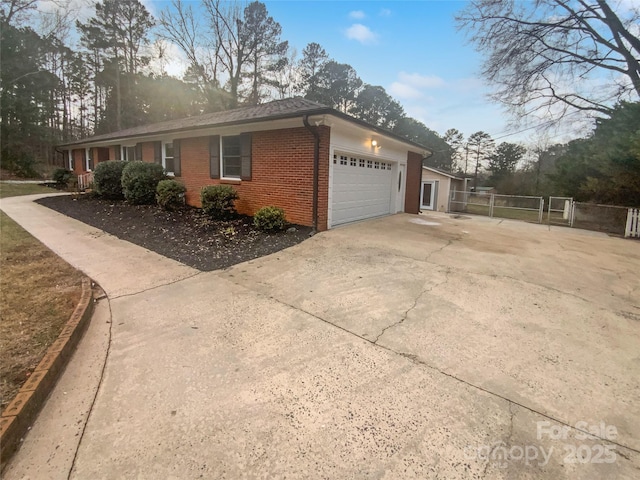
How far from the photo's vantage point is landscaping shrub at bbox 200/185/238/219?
825 cm

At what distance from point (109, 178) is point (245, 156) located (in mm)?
6666

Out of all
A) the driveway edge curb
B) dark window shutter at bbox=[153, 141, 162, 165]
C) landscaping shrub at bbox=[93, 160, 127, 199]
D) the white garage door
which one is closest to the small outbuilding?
the white garage door

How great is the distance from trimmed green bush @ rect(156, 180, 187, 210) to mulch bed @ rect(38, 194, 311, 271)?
0.97 feet

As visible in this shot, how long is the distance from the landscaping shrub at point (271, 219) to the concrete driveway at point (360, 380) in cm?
262

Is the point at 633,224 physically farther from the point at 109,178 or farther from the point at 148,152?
the point at 109,178

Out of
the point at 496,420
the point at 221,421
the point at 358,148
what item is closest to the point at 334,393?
the point at 221,421

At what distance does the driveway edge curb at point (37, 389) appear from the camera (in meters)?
1.73

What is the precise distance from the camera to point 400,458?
5.62ft

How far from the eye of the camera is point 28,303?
3443mm

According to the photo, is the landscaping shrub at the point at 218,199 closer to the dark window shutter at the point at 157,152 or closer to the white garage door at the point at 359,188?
the white garage door at the point at 359,188

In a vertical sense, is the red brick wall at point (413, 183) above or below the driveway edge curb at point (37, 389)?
above

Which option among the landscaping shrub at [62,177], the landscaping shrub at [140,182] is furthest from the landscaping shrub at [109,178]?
the landscaping shrub at [62,177]

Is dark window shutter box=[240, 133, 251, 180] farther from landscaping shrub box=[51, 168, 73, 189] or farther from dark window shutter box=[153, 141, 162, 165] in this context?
landscaping shrub box=[51, 168, 73, 189]

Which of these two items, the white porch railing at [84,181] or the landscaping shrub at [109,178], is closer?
the landscaping shrub at [109,178]
